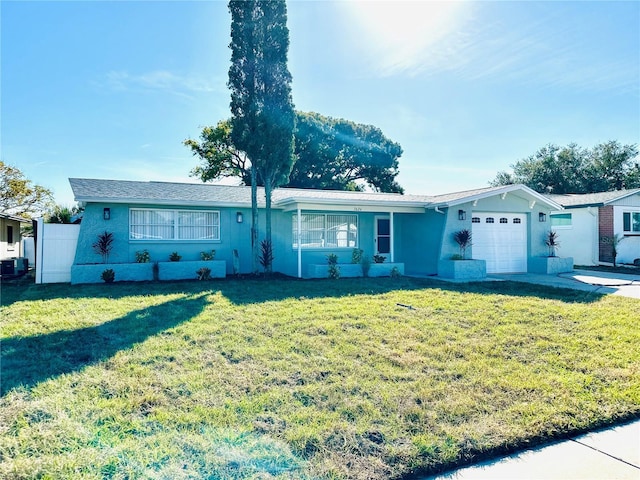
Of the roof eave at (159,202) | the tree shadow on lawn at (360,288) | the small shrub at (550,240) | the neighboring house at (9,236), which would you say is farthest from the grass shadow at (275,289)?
the neighboring house at (9,236)

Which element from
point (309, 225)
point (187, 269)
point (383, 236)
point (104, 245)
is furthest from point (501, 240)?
point (104, 245)

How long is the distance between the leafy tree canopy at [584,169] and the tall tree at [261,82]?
29552 millimetres

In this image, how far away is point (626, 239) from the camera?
1858 cm

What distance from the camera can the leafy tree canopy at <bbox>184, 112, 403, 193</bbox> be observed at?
30.3m

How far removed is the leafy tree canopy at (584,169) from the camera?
3294cm

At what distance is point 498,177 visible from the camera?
131 feet

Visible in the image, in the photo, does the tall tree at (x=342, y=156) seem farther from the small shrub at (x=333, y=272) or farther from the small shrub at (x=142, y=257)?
the small shrub at (x=142, y=257)

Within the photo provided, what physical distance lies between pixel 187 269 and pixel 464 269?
8488 millimetres

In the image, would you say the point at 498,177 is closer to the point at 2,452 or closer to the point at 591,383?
the point at 591,383

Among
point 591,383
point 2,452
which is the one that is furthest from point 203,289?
point 591,383

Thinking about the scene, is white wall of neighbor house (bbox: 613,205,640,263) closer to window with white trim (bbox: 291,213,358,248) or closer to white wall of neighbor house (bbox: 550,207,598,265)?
white wall of neighbor house (bbox: 550,207,598,265)

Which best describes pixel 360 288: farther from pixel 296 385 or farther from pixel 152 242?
pixel 152 242

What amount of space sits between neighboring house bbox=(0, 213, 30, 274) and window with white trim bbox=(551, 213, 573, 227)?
23.3 meters

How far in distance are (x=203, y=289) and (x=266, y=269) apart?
2994 millimetres
